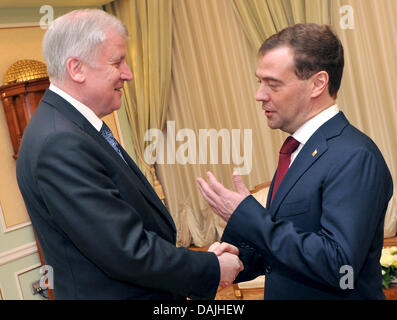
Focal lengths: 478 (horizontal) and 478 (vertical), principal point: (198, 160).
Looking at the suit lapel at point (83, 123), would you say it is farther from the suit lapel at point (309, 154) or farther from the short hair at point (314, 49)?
the short hair at point (314, 49)

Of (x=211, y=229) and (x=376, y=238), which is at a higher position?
(x=376, y=238)

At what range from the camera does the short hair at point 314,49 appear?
5.35ft

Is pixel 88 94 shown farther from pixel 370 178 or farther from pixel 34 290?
pixel 34 290

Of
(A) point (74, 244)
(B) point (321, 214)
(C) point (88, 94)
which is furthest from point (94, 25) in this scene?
(B) point (321, 214)

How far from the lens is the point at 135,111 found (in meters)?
5.96

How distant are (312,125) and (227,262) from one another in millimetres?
585

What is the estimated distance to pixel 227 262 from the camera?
69.2 inches

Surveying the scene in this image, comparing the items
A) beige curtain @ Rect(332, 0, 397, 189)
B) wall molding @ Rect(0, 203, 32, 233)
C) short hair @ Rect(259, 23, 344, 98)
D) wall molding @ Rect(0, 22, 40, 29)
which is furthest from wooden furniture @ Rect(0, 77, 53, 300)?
short hair @ Rect(259, 23, 344, 98)

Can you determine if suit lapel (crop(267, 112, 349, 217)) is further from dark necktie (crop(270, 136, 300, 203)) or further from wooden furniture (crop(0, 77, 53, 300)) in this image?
wooden furniture (crop(0, 77, 53, 300))

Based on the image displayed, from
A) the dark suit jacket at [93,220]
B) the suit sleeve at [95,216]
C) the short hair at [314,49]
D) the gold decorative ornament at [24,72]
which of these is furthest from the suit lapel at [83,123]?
the gold decorative ornament at [24,72]

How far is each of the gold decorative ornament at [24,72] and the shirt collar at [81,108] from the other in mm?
3032

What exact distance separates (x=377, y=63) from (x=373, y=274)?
2.95 metres

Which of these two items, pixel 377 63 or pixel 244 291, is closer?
pixel 244 291

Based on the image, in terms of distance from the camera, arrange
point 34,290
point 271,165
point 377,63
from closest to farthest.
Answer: point 377,63, point 34,290, point 271,165
